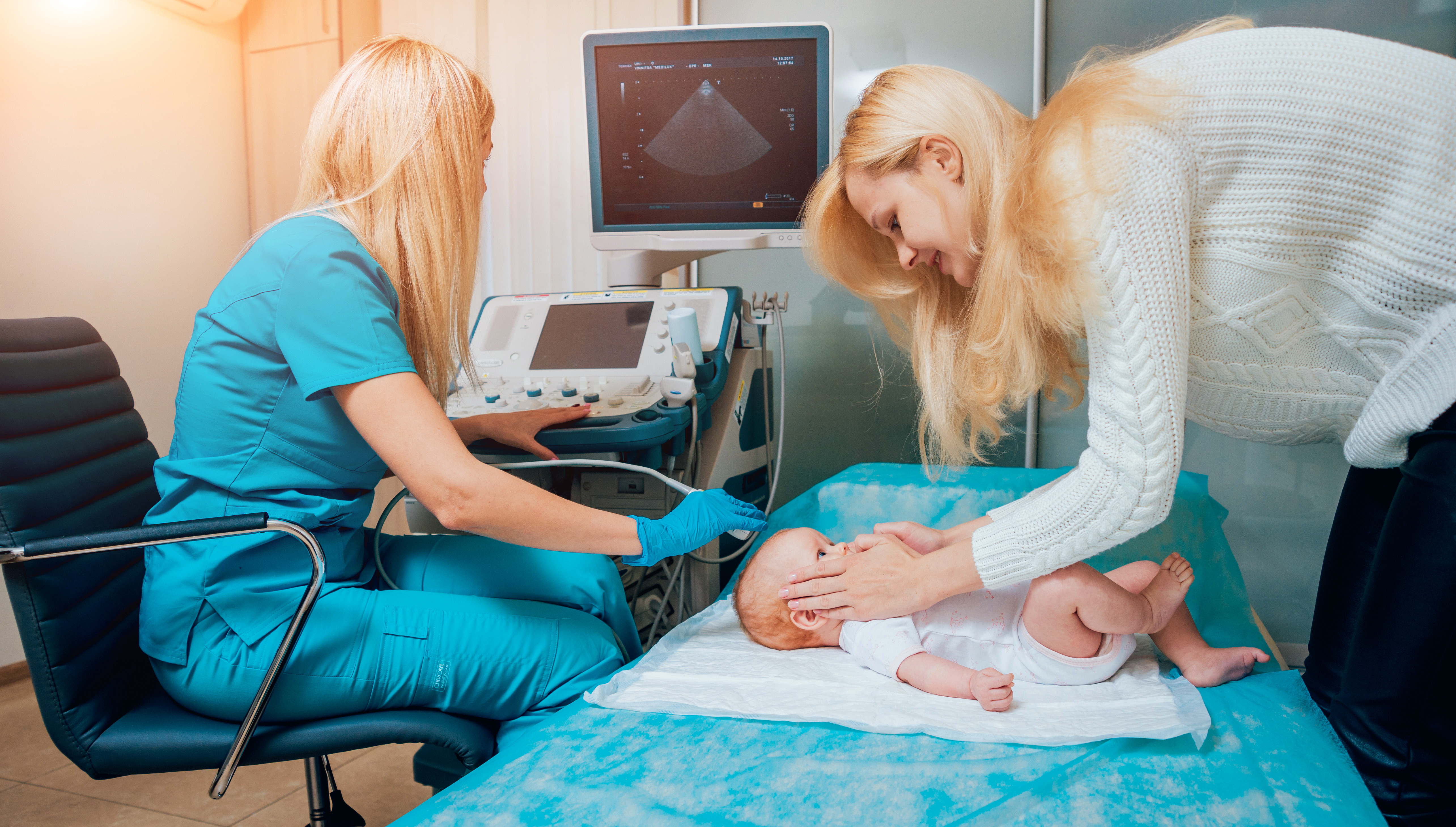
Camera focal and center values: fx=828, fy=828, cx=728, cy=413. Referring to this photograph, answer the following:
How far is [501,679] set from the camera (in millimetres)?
1043

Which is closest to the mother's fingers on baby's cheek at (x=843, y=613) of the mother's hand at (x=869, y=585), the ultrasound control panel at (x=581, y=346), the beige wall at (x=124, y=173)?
the mother's hand at (x=869, y=585)

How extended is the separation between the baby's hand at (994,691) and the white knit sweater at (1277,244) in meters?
0.26

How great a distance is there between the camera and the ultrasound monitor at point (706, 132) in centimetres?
178

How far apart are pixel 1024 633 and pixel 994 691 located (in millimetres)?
173

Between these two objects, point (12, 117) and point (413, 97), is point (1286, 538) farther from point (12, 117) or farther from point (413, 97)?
point (12, 117)

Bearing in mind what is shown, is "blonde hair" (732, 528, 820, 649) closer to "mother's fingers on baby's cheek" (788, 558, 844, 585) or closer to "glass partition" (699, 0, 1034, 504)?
"mother's fingers on baby's cheek" (788, 558, 844, 585)

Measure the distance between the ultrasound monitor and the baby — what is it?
870 millimetres

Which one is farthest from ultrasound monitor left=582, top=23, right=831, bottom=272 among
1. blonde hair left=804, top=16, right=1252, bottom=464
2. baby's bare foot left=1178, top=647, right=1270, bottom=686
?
baby's bare foot left=1178, top=647, right=1270, bottom=686

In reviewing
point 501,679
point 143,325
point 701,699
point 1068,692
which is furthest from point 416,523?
point 143,325

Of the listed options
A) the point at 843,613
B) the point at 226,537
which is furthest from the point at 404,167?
the point at 843,613

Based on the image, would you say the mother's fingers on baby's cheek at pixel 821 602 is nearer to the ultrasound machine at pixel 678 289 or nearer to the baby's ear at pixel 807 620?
the baby's ear at pixel 807 620

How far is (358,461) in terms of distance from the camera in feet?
3.53

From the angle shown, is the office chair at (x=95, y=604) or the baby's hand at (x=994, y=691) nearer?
the office chair at (x=95, y=604)

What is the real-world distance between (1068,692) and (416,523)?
1.17 m
